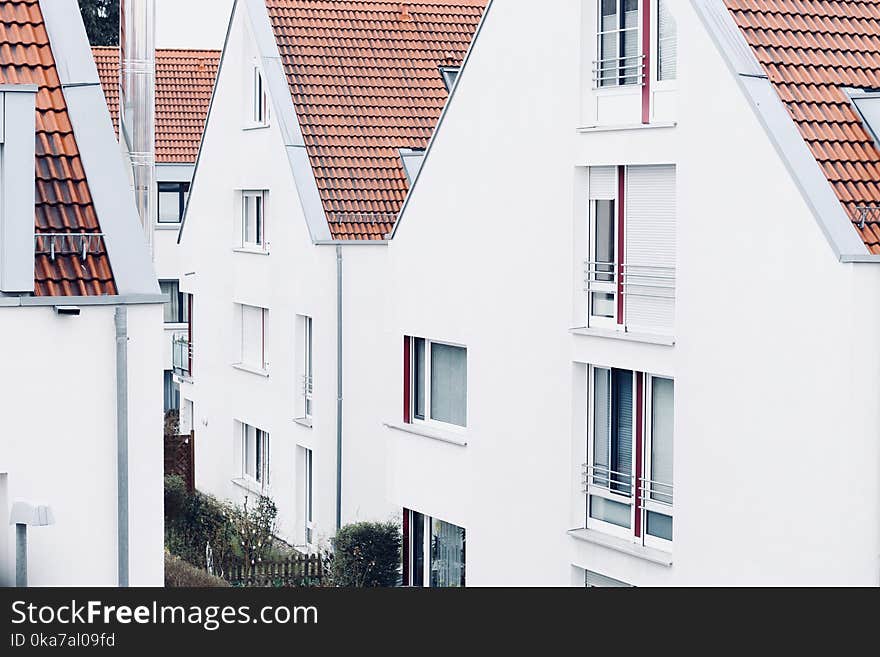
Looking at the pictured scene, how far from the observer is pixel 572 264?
16094 mm

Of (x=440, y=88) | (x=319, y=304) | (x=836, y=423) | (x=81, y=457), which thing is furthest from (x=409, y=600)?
(x=440, y=88)

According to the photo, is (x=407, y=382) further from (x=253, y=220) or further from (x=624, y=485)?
(x=253, y=220)

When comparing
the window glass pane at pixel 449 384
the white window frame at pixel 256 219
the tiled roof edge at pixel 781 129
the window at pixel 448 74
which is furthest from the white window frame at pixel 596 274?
the white window frame at pixel 256 219

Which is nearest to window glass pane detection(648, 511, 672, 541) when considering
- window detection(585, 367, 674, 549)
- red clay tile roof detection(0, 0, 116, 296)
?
window detection(585, 367, 674, 549)

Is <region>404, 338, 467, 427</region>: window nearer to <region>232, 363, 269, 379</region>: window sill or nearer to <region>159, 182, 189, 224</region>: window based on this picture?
<region>232, 363, 269, 379</region>: window sill

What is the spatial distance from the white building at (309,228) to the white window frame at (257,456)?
0.04 meters

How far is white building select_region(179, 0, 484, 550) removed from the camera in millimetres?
23641

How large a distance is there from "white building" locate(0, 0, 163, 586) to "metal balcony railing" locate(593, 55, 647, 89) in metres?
5.84

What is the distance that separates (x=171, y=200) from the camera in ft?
137

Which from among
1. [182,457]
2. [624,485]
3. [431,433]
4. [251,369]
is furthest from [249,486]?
[624,485]

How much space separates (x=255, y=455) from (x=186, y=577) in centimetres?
676

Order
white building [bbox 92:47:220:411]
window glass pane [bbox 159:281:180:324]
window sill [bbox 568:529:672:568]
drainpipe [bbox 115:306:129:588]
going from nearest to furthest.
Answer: drainpipe [bbox 115:306:129:588] → window sill [bbox 568:529:672:568] → white building [bbox 92:47:220:411] → window glass pane [bbox 159:281:180:324]

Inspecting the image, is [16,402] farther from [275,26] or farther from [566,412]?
[275,26]

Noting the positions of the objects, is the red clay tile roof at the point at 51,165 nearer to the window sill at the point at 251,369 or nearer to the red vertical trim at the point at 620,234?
the red vertical trim at the point at 620,234
